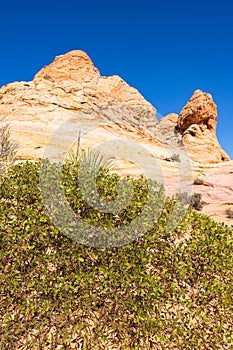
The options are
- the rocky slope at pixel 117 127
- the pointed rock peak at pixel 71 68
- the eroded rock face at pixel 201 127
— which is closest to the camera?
the rocky slope at pixel 117 127

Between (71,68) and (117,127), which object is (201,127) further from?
(71,68)

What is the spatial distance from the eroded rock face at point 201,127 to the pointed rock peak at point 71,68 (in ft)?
45.0

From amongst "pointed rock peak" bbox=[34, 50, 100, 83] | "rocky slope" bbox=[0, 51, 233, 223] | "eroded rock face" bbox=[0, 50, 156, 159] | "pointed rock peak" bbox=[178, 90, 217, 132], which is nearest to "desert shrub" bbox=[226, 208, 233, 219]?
"rocky slope" bbox=[0, 51, 233, 223]

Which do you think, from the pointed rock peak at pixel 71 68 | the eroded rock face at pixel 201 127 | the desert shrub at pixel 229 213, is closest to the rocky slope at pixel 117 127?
the eroded rock face at pixel 201 127

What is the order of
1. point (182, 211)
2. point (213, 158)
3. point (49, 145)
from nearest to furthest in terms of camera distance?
point (182, 211) → point (49, 145) → point (213, 158)

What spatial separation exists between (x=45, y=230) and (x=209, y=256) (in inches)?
85.4

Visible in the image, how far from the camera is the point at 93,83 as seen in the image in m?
34.4

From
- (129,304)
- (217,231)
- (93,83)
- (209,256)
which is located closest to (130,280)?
(129,304)

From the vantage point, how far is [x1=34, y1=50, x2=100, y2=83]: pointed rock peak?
36.1 m

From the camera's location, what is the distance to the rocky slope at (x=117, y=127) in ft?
61.1

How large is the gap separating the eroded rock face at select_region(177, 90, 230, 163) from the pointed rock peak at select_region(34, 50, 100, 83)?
13730 millimetres

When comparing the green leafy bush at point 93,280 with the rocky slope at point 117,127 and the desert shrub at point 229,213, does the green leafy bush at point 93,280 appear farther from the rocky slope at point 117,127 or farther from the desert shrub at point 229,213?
the desert shrub at point 229,213

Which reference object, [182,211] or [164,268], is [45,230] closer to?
[164,268]

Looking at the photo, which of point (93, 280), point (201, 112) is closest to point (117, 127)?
point (201, 112)
